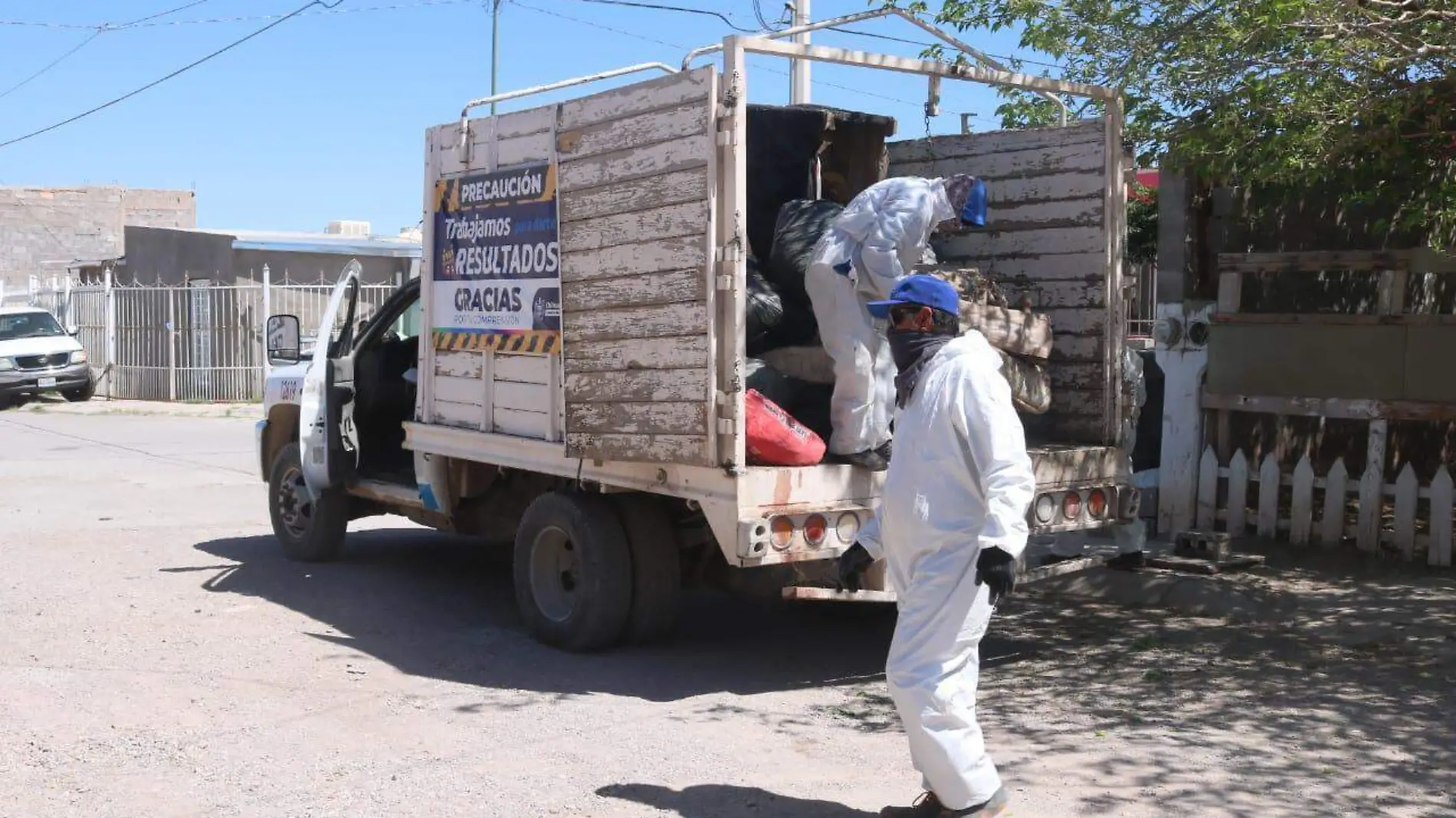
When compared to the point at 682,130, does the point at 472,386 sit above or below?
below

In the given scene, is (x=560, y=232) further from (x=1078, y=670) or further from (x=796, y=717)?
(x=1078, y=670)

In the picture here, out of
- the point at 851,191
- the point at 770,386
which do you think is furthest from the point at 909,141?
the point at 770,386

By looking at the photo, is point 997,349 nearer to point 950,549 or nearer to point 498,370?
point 498,370

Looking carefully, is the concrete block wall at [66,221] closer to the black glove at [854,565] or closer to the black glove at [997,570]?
the black glove at [854,565]

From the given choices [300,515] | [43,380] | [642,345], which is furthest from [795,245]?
[43,380]

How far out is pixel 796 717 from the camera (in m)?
5.82

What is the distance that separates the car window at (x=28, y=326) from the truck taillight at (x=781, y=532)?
20950 mm

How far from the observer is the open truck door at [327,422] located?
862cm

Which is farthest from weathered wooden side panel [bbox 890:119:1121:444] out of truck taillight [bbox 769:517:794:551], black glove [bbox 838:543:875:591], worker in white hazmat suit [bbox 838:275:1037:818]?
worker in white hazmat suit [bbox 838:275:1037:818]

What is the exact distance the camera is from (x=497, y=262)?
23.7 ft

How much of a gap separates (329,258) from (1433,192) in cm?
2121

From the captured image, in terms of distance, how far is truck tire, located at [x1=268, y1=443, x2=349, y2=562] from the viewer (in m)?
8.86

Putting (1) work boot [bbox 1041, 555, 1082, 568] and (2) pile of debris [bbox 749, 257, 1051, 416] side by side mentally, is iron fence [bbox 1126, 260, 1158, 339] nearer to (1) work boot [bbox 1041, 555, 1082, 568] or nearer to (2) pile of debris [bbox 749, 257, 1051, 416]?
(1) work boot [bbox 1041, 555, 1082, 568]

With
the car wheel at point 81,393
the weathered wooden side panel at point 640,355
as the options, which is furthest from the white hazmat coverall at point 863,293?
the car wheel at point 81,393
